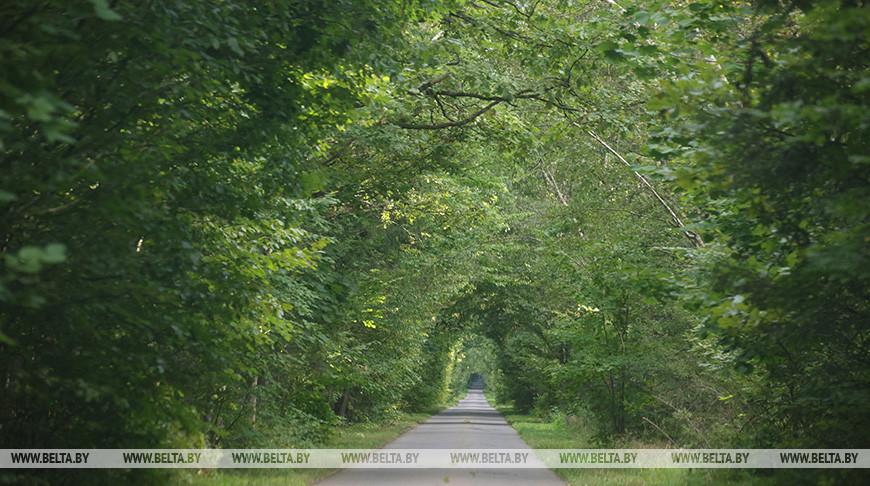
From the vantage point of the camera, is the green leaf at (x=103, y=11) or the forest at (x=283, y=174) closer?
the green leaf at (x=103, y=11)

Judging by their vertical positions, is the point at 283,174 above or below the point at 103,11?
above

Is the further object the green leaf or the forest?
the forest

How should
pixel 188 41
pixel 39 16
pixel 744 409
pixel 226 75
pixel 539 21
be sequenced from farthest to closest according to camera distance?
pixel 744 409 < pixel 539 21 < pixel 226 75 < pixel 188 41 < pixel 39 16

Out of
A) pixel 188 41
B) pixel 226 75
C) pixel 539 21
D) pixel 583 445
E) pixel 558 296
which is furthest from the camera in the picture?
pixel 558 296

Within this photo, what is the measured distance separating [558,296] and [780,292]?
20.8 meters

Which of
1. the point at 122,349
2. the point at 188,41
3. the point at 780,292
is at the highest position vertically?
the point at 188,41

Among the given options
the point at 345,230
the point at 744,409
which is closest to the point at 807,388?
the point at 744,409

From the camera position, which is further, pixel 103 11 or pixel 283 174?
pixel 283 174

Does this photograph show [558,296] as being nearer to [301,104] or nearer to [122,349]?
[301,104]

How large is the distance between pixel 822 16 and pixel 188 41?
5382mm

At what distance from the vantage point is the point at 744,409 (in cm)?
1312

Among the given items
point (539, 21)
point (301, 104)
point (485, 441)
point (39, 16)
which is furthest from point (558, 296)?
point (39, 16)

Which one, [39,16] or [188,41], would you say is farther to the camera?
[188,41]

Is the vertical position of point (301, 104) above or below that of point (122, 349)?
above
